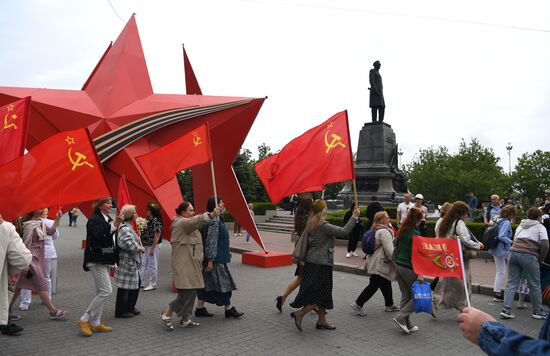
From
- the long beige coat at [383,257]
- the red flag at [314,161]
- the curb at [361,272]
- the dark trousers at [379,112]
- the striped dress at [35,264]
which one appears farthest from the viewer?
the dark trousers at [379,112]

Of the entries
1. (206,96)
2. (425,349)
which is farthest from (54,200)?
(206,96)

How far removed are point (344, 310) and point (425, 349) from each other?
80.1 inches

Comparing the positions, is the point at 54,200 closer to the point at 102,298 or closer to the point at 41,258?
the point at 102,298

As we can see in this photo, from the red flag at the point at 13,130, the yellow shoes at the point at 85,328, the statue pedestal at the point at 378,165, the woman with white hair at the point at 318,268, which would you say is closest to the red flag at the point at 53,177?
the red flag at the point at 13,130

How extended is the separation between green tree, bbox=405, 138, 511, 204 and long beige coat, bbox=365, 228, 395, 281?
43165mm

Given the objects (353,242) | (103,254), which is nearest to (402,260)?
(103,254)

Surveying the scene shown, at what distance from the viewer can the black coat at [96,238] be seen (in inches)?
245

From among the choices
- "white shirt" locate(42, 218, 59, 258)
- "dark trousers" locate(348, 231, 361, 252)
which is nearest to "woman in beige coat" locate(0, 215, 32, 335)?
"white shirt" locate(42, 218, 59, 258)

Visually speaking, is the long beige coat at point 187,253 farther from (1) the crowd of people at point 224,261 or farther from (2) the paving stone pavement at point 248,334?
(2) the paving stone pavement at point 248,334

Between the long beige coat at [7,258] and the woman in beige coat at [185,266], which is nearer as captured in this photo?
the long beige coat at [7,258]

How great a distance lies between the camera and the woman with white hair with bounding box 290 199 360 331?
632 cm

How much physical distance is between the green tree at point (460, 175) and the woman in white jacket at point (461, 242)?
4277cm

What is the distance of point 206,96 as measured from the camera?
1259 cm

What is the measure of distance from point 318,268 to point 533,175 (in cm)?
5338
